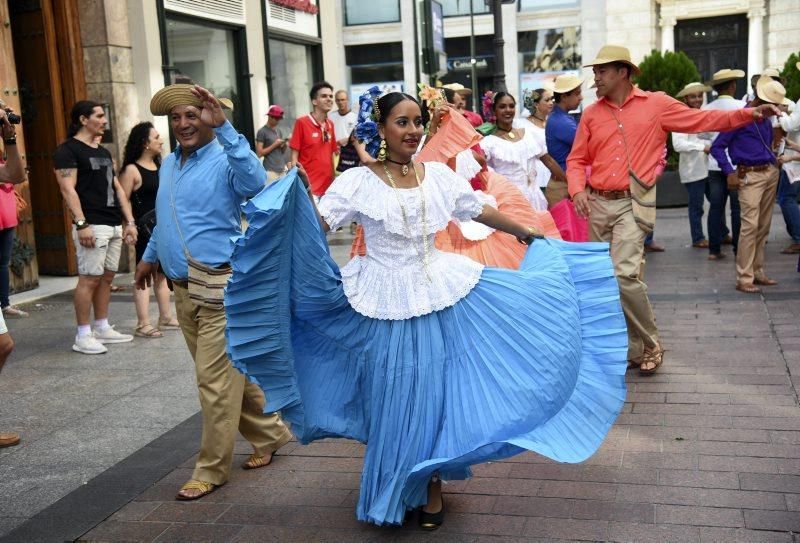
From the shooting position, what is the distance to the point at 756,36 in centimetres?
3266

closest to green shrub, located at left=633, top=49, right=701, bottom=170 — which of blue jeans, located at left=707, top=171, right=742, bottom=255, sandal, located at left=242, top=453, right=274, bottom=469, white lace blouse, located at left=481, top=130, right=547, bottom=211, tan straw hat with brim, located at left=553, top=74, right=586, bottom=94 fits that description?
blue jeans, located at left=707, top=171, right=742, bottom=255

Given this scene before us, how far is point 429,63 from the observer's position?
44.4 ft

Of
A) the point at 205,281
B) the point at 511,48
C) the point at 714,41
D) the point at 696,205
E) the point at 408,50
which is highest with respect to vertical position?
the point at 408,50

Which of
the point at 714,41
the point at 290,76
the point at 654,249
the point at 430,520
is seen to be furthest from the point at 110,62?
the point at 714,41

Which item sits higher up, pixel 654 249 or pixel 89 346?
pixel 89 346

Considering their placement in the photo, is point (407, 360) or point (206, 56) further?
point (206, 56)

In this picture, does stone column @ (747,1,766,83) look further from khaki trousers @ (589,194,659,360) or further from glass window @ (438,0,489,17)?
Result: khaki trousers @ (589,194,659,360)

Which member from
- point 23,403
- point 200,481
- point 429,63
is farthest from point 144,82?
point 200,481

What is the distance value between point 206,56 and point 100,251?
8.00 meters

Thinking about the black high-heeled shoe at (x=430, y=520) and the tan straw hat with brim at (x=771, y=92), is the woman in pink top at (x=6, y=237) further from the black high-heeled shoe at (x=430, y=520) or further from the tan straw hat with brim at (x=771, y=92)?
the tan straw hat with brim at (x=771, y=92)

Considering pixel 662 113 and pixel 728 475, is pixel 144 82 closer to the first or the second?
pixel 662 113

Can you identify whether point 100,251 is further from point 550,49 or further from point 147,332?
point 550,49

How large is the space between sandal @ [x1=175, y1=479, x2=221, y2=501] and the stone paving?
4 cm

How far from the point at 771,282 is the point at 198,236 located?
670 centimetres
